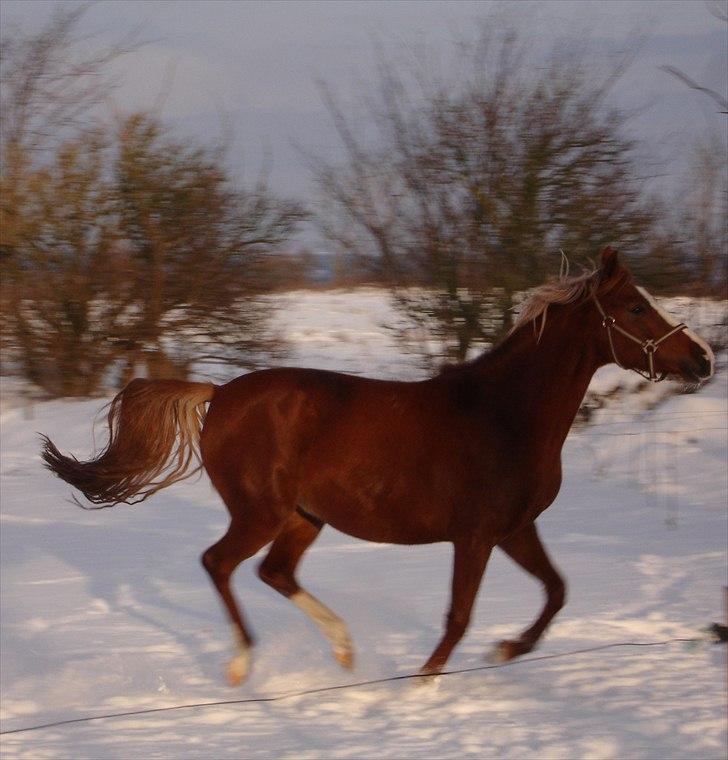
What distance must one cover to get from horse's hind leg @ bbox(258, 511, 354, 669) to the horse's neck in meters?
1.14

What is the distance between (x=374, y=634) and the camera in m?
5.44

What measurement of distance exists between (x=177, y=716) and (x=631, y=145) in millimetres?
7305

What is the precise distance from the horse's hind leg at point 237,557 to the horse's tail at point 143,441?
411 mm

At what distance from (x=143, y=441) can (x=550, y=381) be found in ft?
6.24

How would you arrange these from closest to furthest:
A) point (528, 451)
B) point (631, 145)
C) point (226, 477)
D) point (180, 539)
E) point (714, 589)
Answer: point (528, 451) → point (226, 477) → point (714, 589) → point (180, 539) → point (631, 145)

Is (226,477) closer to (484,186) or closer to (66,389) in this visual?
(484,186)

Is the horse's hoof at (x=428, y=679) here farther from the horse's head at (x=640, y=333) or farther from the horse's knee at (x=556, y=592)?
the horse's head at (x=640, y=333)

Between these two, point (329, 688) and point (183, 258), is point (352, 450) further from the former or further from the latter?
point (183, 258)

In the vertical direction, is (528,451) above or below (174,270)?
above

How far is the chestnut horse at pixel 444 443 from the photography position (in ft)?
15.1

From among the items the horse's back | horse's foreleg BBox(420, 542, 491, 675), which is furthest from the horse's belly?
horse's foreleg BBox(420, 542, 491, 675)

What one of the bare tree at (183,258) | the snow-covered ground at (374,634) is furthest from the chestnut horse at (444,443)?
the bare tree at (183,258)

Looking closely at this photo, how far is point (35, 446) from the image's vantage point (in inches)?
412

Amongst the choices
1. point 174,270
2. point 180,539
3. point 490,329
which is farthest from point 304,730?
point 174,270
